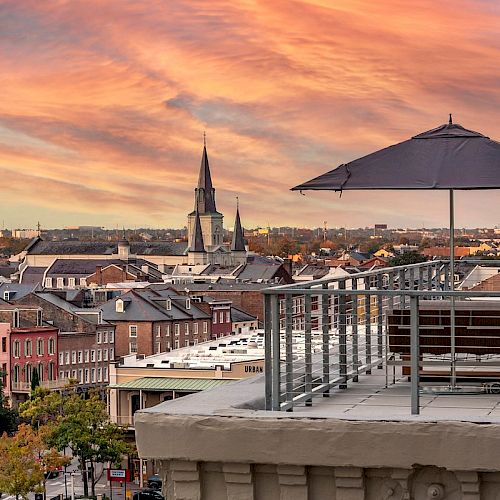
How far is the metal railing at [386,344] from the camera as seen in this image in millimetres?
8773

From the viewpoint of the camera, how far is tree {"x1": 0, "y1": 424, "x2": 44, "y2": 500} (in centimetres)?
6319

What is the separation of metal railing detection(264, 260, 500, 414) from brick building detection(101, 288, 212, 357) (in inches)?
3813

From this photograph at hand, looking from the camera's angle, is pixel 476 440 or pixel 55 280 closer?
pixel 476 440

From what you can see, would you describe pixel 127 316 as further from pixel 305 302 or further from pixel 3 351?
pixel 305 302

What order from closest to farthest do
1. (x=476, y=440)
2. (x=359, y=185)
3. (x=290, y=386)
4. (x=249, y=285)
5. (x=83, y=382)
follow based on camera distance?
(x=476, y=440)
(x=290, y=386)
(x=359, y=185)
(x=83, y=382)
(x=249, y=285)

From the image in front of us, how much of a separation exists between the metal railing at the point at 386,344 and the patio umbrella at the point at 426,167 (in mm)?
279

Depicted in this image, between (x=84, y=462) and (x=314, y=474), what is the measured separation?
64603 millimetres

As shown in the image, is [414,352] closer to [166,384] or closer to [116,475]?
[116,475]

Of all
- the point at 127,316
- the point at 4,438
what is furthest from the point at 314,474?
the point at 127,316

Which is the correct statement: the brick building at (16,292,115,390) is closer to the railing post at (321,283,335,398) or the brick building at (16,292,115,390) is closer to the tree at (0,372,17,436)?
the tree at (0,372,17,436)

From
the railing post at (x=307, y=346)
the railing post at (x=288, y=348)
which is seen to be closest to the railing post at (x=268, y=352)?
the railing post at (x=288, y=348)

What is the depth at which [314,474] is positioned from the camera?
8.19m

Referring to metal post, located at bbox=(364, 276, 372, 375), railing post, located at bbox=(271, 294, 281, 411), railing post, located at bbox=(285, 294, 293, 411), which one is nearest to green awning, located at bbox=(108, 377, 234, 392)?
metal post, located at bbox=(364, 276, 372, 375)

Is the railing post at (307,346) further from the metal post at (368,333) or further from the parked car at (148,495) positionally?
the parked car at (148,495)
